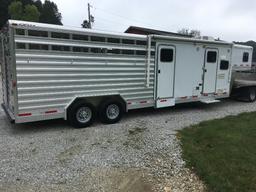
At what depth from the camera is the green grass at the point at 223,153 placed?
156 inches

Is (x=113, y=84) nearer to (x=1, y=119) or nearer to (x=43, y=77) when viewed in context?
(x=43, y=77)

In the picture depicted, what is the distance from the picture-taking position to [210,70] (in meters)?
8.78

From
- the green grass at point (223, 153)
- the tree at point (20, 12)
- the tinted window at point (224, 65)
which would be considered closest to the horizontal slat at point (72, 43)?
the green grass at point (223, 153)

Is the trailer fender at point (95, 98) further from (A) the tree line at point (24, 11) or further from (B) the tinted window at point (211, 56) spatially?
(A) the tree line at point (24, 11)

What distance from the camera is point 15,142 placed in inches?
212

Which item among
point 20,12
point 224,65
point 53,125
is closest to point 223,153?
point 53,125

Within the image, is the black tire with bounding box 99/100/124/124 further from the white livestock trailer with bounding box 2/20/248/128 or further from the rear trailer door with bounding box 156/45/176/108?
the rear trailer door with bounding box 156/45/176/108

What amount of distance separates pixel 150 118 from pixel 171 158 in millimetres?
2907

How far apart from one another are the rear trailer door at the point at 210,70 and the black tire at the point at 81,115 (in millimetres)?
4204

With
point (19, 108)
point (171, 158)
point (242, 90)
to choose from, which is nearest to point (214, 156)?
point (171, 158)

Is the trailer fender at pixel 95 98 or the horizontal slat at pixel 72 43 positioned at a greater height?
the horizontal slat at pixel 72 43

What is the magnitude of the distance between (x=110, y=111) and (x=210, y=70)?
4007 millimetres

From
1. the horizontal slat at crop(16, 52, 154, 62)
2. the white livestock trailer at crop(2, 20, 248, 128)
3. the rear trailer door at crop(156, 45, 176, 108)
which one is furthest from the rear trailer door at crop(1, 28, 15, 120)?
the rear trailer door at crop(156, 45, 176, 108)

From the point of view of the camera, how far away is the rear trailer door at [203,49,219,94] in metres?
8.64
